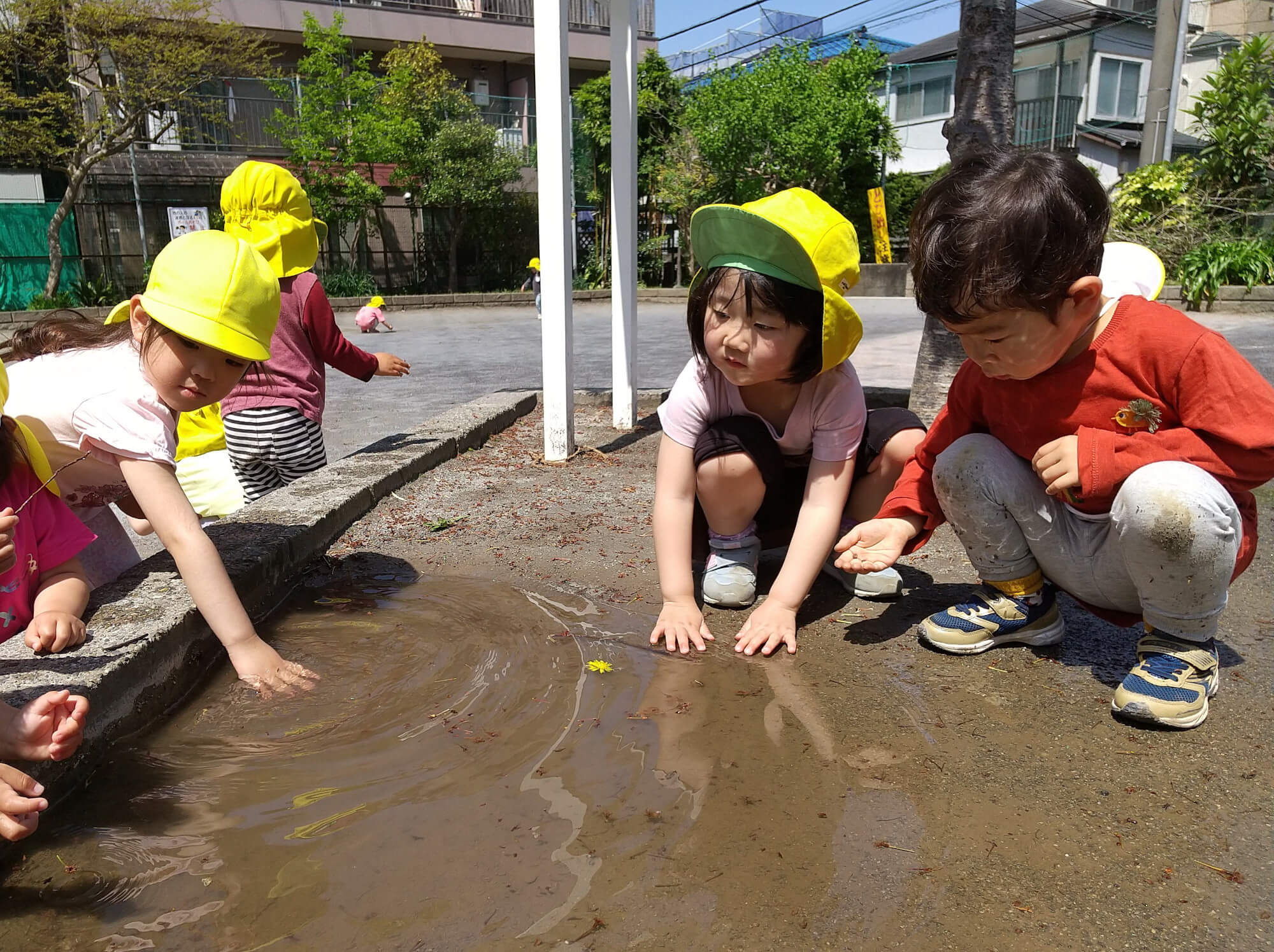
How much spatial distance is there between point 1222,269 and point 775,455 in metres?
12.8

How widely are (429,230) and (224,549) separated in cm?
1899

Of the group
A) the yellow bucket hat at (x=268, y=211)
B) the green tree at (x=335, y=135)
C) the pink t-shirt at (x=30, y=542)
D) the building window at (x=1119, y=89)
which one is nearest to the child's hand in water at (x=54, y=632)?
the pink t-shirt at (x=30, y=542)

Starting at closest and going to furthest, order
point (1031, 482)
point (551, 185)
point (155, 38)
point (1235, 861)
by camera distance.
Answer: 1. point (1235, 861)
2. point (1031, 482)
3. point (551, 185)
4. point (155, 38)

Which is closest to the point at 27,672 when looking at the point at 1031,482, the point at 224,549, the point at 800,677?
the point at 224,549

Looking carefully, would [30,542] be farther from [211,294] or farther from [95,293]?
[95,293]

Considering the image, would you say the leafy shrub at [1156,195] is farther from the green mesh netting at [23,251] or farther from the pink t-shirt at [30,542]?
the green mesh netting at [23,251]

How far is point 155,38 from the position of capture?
16.9m

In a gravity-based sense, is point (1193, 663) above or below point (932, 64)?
below

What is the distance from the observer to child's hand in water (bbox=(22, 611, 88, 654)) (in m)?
2.03

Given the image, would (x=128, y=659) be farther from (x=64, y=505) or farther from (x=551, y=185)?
(x=551, y=185)

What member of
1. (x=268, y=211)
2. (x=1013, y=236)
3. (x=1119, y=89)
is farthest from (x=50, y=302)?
(x=1119, y=89)

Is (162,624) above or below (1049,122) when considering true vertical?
below

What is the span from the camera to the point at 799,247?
2.25 m

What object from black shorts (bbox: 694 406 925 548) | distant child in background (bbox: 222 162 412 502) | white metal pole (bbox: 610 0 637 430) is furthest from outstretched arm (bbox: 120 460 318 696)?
white metal pole (bbox: 610 0 637 430)
